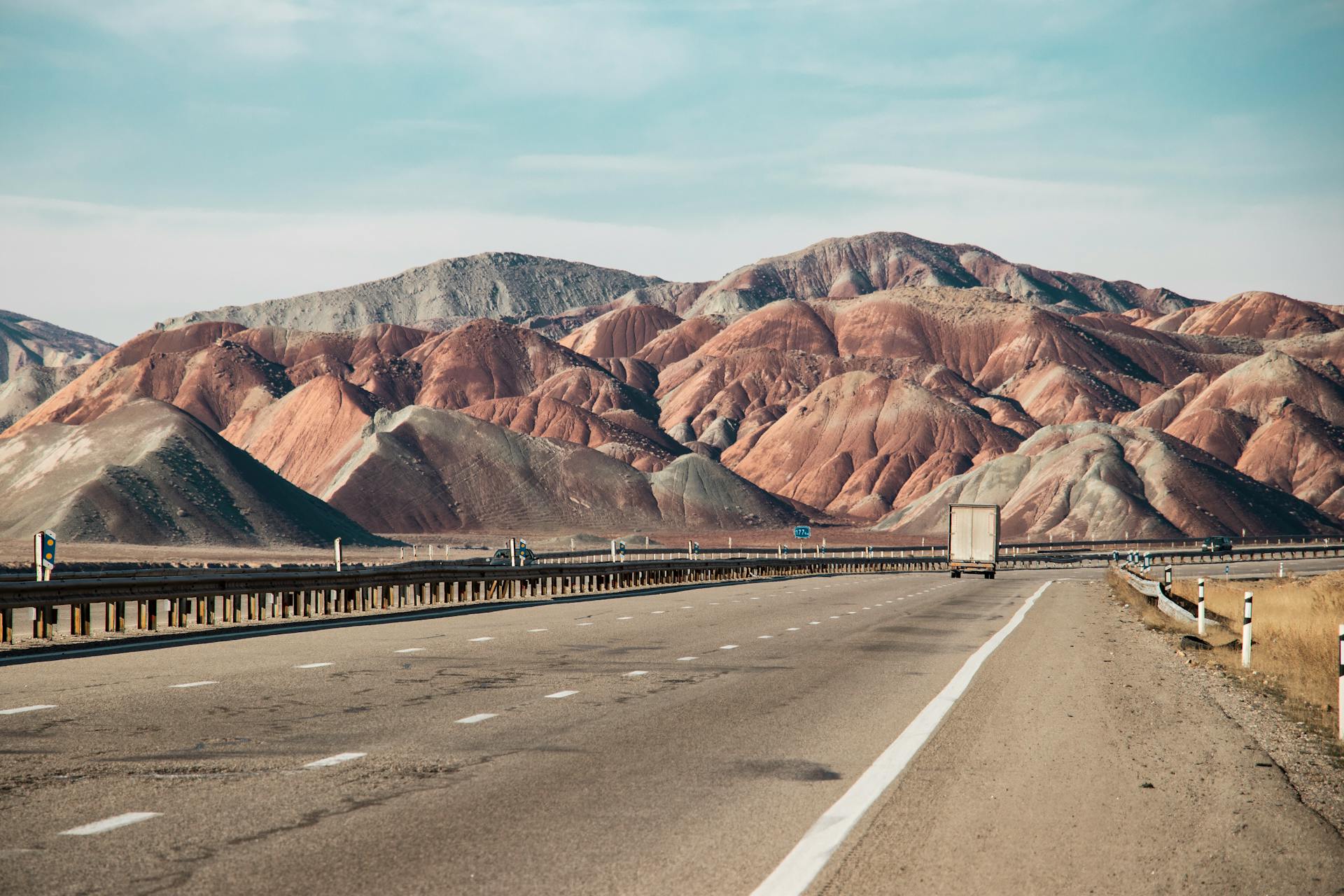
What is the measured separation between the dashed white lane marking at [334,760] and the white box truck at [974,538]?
50865 mm

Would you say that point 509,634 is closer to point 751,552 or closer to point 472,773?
→ point 472,773

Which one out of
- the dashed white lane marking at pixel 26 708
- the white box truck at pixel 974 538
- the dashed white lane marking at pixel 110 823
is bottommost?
the white box truck at pixel 974 538

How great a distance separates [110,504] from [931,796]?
8261cm

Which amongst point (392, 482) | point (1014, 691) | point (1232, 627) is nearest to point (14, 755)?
point (1014, 691)

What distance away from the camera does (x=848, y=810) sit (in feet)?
25.4

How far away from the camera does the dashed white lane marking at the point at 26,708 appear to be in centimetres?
1100

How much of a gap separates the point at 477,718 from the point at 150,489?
81785mm

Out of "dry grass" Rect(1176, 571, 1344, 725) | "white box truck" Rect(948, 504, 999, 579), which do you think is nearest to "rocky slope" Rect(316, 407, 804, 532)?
"white box truck" Rect(948, 504, 999, 579)

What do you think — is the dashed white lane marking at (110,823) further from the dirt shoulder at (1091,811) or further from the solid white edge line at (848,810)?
the dirt shoulder at (1091,811)

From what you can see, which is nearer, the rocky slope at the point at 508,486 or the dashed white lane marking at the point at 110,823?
the dashed white lane marking at the point at 110,823

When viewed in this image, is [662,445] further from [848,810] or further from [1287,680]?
[848,810]

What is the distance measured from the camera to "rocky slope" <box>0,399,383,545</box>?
8244cm

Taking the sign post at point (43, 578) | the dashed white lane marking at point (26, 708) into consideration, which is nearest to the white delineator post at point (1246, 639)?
the dashed white lane marking at point (26, 708)

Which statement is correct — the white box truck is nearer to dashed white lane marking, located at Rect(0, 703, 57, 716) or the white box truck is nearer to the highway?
the highway
